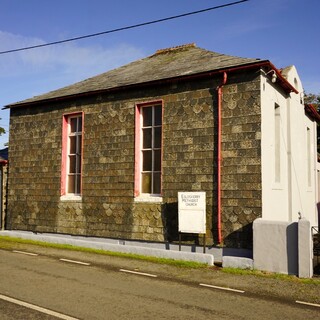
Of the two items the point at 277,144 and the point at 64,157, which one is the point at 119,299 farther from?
the point at 64,157

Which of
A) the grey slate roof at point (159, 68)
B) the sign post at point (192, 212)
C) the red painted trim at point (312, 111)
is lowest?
the sign post at point (192, 212)

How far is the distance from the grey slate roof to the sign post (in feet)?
11.1

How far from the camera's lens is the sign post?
10.6 metres

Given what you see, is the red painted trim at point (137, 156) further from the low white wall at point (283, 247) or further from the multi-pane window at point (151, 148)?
the low white wall at point (283, 247)

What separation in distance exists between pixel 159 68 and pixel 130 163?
3488 millimetres

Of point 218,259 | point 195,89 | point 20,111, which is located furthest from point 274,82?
point 20,111

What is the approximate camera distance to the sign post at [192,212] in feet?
34.9

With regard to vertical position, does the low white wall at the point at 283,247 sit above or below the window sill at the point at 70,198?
below

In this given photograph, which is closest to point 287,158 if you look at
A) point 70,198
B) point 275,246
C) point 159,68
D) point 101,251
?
point 275,246

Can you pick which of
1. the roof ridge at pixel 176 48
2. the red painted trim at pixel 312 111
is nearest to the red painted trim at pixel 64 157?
the roof ridge at pixel 176 48

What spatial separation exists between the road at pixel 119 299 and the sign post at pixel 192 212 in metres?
2.11

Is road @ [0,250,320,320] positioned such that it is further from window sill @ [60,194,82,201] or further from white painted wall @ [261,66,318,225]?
window sill @ [60,194,82,201]

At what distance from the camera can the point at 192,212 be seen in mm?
10766

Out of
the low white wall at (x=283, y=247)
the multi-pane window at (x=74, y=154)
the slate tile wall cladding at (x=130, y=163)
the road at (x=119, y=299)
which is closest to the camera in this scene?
the road at (x=119, y=299)
